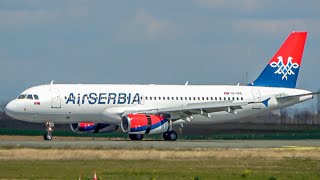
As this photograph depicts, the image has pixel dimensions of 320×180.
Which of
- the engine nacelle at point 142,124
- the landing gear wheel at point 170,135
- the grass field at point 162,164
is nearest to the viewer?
the grass field at point 162,164

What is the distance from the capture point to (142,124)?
61.8 metres

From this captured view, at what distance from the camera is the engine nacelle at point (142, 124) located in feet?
202

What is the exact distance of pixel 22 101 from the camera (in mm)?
62750

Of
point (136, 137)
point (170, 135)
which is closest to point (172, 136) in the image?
point (170, 135)

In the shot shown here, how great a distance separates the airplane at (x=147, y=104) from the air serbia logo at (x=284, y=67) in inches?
3.9

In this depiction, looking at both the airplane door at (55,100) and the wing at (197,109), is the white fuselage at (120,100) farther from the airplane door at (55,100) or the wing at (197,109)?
→ the wing at (197,109)

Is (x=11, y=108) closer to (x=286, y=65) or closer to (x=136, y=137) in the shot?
(x=136, y=137)

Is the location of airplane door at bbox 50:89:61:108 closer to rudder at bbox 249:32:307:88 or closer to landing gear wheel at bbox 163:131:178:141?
landing gear wheel at bbox 163:131:178:141

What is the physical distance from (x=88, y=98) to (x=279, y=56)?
55.6ft

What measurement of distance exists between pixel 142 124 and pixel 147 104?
4.08 metres

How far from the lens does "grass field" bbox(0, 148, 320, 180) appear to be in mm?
34719

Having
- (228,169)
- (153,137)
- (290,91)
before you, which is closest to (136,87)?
(153,137)

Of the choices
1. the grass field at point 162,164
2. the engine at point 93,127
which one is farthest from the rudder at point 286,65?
the grass field at point 162,164

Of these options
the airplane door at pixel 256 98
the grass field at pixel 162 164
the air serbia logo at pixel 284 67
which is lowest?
the grass field at pixel 162 164
